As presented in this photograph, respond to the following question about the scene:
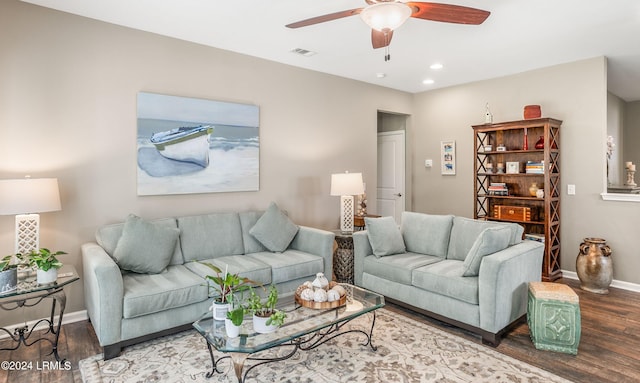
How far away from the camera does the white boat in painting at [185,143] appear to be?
3.81 m

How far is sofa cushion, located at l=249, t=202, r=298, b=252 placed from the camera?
13.0ft

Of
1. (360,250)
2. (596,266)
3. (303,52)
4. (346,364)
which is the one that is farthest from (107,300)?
(596,266)

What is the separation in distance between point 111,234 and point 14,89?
139cm

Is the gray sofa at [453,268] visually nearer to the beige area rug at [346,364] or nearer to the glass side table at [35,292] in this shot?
the beige area rug at [346,364]

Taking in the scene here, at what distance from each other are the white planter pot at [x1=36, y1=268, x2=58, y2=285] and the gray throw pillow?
50cm

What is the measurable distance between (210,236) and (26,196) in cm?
152

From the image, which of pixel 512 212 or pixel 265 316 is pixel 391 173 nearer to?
pixel 512 212

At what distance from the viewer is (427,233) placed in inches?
155

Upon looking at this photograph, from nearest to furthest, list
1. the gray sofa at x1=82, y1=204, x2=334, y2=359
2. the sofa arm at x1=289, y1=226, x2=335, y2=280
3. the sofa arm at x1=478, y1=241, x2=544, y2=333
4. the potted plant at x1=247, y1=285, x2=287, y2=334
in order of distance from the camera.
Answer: the potted plant at x1=247, y1=285, x2=287, y2=334 < the gray sofa at x1=82, y1=204, x2=334, y2=359 < the sofa arm at x1=478, y1=241, x2=544, y2=333 < the sofa arm at x1=289, y1=226, x2=335, y2=280

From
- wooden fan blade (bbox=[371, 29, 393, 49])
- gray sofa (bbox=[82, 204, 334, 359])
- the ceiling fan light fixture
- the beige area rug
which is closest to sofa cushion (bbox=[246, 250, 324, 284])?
gray sofa (bbox=[82, 204, 334, 359])

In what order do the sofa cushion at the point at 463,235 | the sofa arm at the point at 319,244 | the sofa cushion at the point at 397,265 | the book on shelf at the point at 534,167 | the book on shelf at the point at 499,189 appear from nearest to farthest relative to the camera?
the sofa cushion at the point at 397,265
the sofa cushion at the point at 463,235
the sofa arm at the point at 319,244
the book on shelf at the point at 534,167
the book on shelf at the point at 499,189

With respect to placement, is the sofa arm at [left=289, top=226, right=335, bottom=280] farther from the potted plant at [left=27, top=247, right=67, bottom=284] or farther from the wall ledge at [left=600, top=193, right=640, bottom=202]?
the wall ledge at [left=600, top=193, right=640, bottom=202]

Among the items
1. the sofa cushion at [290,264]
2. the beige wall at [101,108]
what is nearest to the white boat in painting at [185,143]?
the beige wall at [101,108]

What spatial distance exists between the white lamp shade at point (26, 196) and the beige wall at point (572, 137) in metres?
5.16
